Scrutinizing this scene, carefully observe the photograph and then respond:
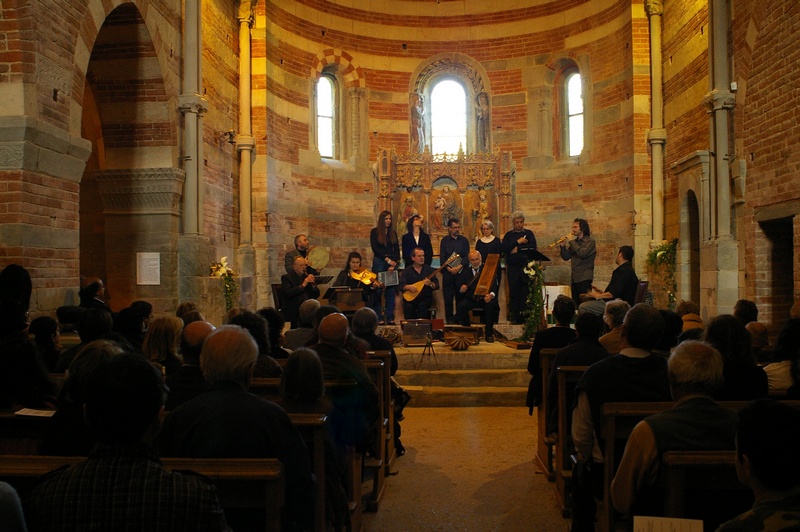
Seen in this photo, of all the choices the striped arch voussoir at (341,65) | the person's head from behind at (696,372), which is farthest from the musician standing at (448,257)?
the person's head from behind at (696,372)

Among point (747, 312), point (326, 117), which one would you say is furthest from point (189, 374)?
point (326, 117)

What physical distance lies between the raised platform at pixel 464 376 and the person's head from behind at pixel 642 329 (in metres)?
5.02

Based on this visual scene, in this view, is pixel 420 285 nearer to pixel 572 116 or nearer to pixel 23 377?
pixel 572 116

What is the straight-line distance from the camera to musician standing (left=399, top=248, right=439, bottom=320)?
11547mm

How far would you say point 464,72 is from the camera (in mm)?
16875

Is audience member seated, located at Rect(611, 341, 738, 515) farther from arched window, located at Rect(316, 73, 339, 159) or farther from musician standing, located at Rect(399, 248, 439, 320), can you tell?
arched window, located at Rect(316, 73, 339, 159)

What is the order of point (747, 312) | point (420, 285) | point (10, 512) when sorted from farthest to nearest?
point (420, 285) < point (747, 312) < point (10, 512)

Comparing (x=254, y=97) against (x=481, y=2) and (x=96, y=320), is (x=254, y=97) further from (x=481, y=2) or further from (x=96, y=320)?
(x=96, y=320)

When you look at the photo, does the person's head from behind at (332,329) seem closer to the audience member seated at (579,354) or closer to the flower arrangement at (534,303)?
the audience member seated at (579,354)

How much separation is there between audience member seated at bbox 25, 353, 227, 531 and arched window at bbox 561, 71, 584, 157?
50.1ft

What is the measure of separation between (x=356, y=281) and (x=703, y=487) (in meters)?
9.42

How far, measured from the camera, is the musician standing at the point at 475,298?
1127 centimetres

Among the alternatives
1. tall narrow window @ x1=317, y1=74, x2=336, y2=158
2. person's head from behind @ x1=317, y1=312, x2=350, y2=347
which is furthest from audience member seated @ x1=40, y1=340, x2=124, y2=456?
tall narrow window @ x1=317, y1=74, x2=336, y2=158

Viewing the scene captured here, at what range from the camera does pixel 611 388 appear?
3760mm
